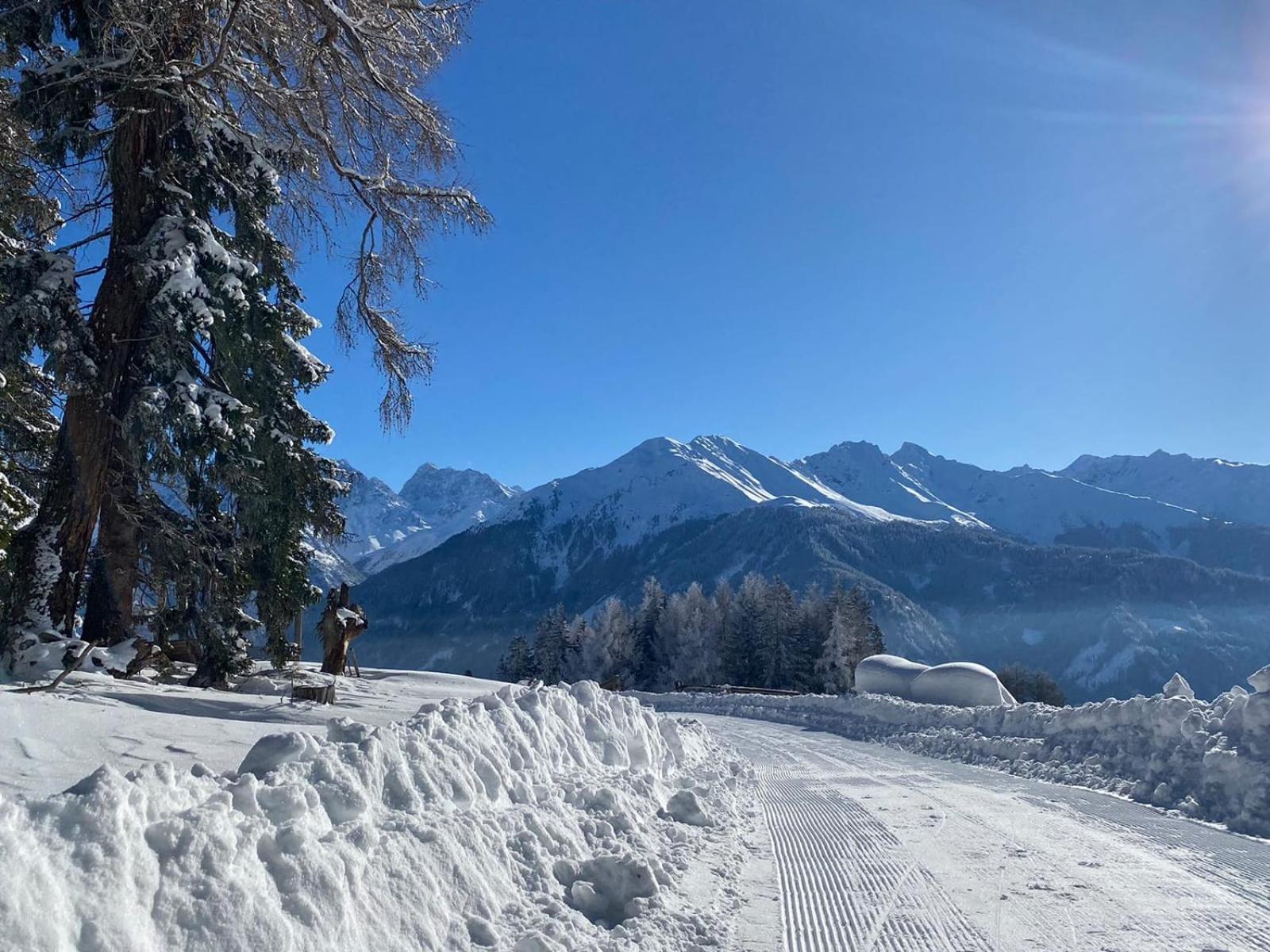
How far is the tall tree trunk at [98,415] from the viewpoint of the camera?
8.70m

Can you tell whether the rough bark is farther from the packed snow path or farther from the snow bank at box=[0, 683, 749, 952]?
the snow bank at box=[0, 683, 749, 952]

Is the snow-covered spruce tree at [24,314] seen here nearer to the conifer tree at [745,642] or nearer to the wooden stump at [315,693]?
the wooden stump at [315,693]

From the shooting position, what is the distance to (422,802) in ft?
15.1

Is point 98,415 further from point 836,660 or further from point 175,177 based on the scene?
point 836,660

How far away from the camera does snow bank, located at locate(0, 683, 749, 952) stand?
2.86 metres

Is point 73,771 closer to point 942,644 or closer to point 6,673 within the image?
point 6,673

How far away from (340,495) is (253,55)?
23.2 ft

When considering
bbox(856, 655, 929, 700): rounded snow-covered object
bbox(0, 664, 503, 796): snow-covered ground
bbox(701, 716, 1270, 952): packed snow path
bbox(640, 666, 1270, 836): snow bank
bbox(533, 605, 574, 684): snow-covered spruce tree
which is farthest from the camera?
bbox(533, 605, 574, 684): snow-covered spruce tree

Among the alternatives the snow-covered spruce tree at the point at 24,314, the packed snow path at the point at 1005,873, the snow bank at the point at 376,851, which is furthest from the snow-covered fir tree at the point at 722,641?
the snow bank at the point at 376,851

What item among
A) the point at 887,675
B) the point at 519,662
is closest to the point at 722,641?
the point at 519,662

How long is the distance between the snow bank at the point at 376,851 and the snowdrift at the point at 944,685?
934 inches

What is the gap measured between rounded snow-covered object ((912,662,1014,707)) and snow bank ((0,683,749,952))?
79.5ft

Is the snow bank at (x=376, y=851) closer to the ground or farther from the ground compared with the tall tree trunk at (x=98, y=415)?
closer to the ground

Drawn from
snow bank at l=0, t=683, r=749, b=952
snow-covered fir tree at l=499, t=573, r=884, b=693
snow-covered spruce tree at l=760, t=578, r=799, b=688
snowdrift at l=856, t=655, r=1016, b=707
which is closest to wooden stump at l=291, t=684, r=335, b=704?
snow bank at l=0, t=683, r=749, b=952
